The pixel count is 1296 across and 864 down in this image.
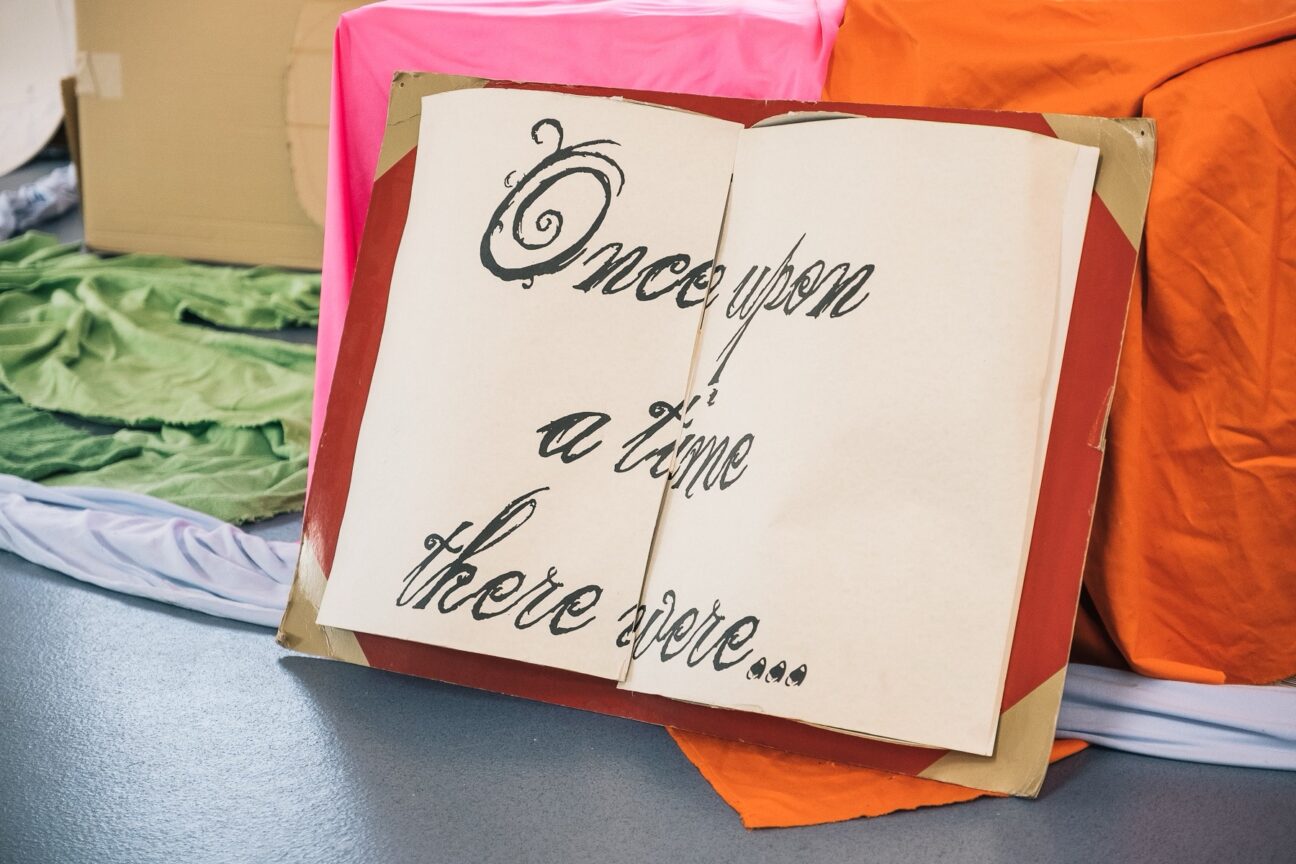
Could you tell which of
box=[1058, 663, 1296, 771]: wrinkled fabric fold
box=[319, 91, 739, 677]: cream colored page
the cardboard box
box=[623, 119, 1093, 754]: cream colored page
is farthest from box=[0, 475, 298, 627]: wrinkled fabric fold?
the cardboard box

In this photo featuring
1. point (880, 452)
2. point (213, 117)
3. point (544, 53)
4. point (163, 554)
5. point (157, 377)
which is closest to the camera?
point (880, 452)

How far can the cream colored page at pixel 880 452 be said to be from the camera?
1.00 metres

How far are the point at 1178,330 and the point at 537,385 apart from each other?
62 cm

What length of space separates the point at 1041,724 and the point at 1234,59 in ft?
2.08

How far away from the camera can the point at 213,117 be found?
269 cm

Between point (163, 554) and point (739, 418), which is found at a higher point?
point (739, 418)

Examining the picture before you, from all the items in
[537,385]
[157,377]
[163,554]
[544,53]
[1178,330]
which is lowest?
[157,377]

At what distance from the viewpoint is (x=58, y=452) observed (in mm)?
1688

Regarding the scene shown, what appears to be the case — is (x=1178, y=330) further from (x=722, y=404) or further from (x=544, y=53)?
(x=544, y=53)

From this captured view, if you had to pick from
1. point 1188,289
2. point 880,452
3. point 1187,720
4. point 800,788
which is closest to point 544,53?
point 880,452

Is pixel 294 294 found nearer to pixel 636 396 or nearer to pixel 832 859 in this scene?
pixel 636 396

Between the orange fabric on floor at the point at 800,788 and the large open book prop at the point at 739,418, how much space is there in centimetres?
2

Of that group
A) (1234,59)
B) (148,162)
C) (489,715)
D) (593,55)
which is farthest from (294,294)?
(1234,59)

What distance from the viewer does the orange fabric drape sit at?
102 cm
